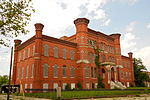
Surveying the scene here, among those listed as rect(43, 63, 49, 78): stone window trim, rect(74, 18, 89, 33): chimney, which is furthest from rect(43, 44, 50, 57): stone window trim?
rect(74, 18, 89, 33): chimney

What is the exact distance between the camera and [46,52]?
1261 inches

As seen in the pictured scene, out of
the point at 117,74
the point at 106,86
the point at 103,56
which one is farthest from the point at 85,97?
the point at 117,74

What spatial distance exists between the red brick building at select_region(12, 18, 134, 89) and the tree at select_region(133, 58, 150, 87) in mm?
15463

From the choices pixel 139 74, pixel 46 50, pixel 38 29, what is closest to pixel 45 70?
pixel 46 50

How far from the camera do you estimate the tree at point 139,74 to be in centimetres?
5694

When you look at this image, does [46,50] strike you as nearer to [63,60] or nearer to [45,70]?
[45,70]

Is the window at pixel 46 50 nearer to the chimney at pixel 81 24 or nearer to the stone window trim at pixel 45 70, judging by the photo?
the stone window trim at pixel 45 70

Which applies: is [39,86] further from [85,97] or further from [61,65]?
[85,97]

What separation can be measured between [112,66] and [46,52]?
20.7 m

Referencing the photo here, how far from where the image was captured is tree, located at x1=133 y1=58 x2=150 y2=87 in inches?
2242

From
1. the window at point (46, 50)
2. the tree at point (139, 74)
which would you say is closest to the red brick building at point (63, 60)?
the window at point (46, 50)

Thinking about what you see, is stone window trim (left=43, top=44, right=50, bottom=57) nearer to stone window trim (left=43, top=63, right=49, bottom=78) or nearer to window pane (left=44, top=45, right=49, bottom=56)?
window pane (left=44, top=45, right=49, bottom=56)

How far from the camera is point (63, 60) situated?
114 feet

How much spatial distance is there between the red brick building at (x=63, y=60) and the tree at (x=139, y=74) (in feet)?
50.7
